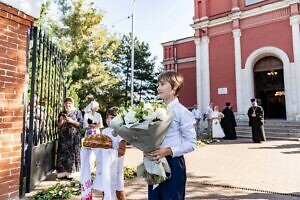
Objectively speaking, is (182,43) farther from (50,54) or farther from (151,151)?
(151,151)

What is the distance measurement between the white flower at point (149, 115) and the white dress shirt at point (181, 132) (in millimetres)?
299

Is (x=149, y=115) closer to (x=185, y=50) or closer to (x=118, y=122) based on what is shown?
(x=118, y=122)

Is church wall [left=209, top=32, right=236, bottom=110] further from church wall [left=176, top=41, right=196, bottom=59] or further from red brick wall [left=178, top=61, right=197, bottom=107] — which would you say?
church wall [left=176, top=41, right=196, bottom=59]

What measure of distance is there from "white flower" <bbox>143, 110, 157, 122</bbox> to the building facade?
15480 millimetres

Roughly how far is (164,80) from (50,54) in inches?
167

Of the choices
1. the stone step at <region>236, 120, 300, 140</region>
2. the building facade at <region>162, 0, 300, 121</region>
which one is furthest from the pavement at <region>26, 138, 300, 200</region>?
the building facade at <region>162, 0, 300, 121</region>

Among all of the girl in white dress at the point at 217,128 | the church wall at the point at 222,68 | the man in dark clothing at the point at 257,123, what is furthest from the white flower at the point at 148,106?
the church wall at the point at 222,68

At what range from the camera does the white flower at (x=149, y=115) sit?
2316 mm

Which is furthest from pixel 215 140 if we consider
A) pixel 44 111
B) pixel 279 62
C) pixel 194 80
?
pixel 44 111

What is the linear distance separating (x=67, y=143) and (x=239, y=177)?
12.6 ft

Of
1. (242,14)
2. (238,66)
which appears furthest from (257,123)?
(242,14)

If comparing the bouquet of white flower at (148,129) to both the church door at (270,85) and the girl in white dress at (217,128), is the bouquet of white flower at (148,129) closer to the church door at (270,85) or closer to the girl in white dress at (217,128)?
the girl in white dress at (217,128)

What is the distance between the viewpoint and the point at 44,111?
5.91 m

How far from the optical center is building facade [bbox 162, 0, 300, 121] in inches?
637
